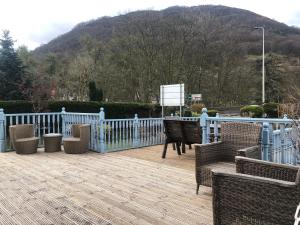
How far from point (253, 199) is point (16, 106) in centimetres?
1024

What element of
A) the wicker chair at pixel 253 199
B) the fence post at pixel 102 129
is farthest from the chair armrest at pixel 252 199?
the fence post at pixel 102 129

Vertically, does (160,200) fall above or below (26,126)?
below

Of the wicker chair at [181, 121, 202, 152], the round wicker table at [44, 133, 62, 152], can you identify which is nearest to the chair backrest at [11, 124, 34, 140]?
the round wicker table at [44, 133, 62, 152]

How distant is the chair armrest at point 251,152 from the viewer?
3.15 m

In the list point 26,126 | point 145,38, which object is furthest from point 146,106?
point 26,126

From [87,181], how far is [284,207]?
3044mm

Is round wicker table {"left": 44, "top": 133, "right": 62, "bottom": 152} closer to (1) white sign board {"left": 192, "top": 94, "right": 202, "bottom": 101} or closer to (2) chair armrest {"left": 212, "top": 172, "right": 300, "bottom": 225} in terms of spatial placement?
(2) chair armrest {"left": 212, "top": 172, "right": 300, "bottom": 225}

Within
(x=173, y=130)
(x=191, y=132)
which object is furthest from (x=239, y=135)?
(x=173, y=130)

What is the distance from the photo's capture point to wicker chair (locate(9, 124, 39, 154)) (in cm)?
661

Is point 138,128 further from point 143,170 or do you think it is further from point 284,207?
point 284,207

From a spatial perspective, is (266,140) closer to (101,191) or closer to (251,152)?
(251,152)

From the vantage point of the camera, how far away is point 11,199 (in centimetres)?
355

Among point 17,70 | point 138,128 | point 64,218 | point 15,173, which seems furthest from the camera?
point 17,70

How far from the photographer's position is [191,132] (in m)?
5.86
